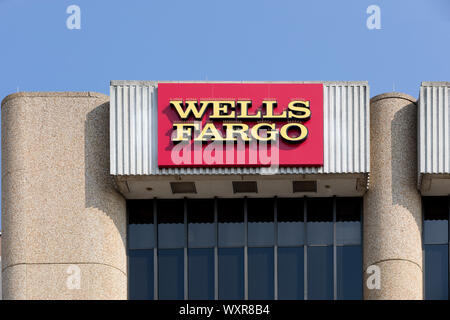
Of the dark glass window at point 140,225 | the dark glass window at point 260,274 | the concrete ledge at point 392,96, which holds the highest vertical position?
the concrete ledge at point 392,96

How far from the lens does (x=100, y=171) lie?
33.9m

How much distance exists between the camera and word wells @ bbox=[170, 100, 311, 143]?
3338cm

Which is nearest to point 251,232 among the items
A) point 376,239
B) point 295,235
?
point 295,235

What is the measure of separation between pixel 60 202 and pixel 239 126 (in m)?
5.77

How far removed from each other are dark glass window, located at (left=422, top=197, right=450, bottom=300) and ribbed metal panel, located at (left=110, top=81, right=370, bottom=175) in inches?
113

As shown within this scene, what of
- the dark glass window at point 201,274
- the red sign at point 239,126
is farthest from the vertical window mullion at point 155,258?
the red sign at point 239,126

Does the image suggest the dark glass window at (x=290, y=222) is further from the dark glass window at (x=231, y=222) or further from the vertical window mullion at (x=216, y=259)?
the vertical window mullion at (x=216, y=259)

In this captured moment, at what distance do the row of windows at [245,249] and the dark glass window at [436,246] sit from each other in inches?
81.3

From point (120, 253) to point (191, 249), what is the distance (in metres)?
2.19

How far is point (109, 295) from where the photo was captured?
33062 mm

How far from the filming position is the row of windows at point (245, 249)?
34.1 meters

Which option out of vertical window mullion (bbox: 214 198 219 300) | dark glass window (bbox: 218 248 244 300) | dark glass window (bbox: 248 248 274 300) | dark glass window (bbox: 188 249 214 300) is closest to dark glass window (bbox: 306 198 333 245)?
dark glass window (bbox: 248 248 274 300)
